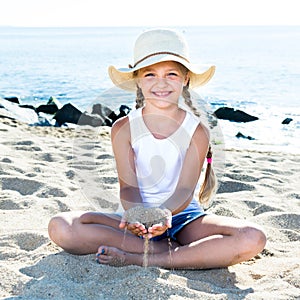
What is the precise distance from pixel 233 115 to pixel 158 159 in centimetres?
739

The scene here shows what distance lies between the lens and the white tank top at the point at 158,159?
10.5 ft

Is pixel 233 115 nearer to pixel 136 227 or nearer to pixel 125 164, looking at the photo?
pixel 125 164

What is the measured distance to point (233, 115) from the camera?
10406 mm

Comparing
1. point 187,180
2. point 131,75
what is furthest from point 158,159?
point 131,75

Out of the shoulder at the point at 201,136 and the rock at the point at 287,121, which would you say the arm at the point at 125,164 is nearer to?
the shoulder at the point at 201,136

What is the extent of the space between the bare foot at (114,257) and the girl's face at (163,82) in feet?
3.15

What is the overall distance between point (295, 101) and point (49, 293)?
37.6 ft

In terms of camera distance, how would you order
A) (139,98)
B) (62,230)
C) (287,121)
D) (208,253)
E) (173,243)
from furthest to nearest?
(287,121), (139,98), (173,243), (62,230), (208,253)

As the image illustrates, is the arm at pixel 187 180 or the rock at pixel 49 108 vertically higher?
the arm at pixel 187 180

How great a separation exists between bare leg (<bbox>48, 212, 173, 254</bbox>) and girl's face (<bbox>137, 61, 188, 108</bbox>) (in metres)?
0.85

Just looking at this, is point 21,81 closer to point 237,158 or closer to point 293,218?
point 237,158

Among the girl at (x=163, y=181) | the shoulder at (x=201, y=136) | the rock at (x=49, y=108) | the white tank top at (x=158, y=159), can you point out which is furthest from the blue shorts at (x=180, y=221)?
the rock at (x=49, y=108)

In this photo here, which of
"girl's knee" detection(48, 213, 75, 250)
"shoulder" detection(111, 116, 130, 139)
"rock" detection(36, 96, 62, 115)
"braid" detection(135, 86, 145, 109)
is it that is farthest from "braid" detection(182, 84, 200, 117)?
"rock" detection(36, 96, 62, 115)

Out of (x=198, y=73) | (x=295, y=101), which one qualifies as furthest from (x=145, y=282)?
Result: (x=295, y=101)
